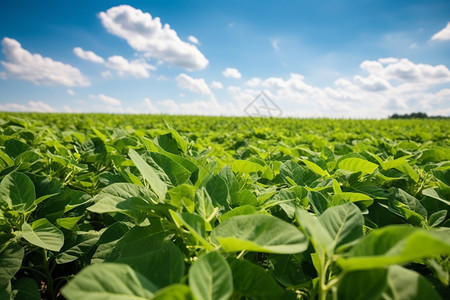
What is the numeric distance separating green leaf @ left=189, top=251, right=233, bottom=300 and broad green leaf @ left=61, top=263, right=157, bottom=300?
125mm

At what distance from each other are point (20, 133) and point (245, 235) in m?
3.19

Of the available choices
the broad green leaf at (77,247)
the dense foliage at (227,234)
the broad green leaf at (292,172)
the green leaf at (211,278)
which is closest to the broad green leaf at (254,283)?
the dense foliage at (227,234)

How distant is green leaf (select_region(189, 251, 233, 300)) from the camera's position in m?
0.60

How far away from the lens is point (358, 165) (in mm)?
1481

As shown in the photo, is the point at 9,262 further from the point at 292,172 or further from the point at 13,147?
the point at 292,172

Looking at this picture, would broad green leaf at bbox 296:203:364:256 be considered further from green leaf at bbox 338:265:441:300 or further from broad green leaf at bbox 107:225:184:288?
broad green leaf at bbox 107:225:184:288

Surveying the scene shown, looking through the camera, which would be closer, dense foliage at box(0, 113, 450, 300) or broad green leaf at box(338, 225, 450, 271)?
broad green leaf at box(338, 225, 450, 271)

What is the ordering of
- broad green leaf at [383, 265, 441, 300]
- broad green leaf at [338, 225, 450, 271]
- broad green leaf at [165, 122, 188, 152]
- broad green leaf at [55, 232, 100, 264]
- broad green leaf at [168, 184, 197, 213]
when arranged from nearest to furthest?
broad green leaf at [338, 225, 450, 271]
broad green leaf at [383, 265, 441, 300]
broad green leaf at [168, 184, 197, 213]
broad green leaf at [55, 232, 100, 264]
broad green leaf at [165, 122, 188, 152]

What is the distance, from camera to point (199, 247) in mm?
811

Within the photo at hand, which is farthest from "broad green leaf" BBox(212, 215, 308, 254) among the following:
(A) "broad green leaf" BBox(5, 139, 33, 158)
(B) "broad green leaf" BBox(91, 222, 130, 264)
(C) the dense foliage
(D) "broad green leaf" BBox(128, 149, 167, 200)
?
(A) "broad green leaf" BBox(5, 139, 33, 158)

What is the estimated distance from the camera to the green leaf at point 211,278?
0.60m

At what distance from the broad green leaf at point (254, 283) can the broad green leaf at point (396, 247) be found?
216 mm

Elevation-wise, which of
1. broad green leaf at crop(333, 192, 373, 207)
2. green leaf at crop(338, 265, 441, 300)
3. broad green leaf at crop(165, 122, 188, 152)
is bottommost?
green leaf at crop(338, 265, 441, 300)

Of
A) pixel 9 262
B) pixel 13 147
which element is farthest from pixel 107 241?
pixel 13 147
